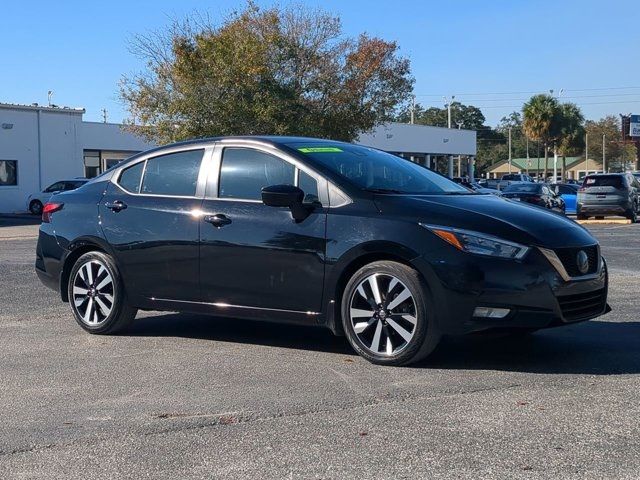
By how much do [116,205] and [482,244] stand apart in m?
3.36

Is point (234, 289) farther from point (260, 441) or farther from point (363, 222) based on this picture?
point (260, 441)

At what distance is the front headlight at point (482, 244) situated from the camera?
6117 millimetres

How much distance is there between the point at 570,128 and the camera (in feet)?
219

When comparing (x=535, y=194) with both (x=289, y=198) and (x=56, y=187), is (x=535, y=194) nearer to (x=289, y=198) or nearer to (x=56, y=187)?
(x=56, y=187)

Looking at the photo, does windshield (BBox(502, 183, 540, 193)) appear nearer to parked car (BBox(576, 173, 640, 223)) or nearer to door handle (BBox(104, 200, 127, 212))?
parked car (BBox(576, 173, 640, 223))

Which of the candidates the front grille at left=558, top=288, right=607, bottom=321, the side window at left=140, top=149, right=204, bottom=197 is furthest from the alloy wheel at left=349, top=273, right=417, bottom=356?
the side window at left=140, top=149, right=204, bottom=197

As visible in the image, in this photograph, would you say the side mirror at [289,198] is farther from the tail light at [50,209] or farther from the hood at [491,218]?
the tail light at [50,209]

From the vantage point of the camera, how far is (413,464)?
4.34 m

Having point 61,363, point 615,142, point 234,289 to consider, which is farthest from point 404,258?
point 615,142

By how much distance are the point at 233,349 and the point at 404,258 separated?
1.73 m

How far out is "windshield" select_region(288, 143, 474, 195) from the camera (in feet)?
22.8

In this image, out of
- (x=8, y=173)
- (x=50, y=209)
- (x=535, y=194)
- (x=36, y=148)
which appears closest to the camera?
(x=50, y=209)

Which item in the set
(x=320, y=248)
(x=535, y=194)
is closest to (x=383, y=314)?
(x=320, y=248)

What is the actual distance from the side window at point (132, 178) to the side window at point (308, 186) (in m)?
1.74
